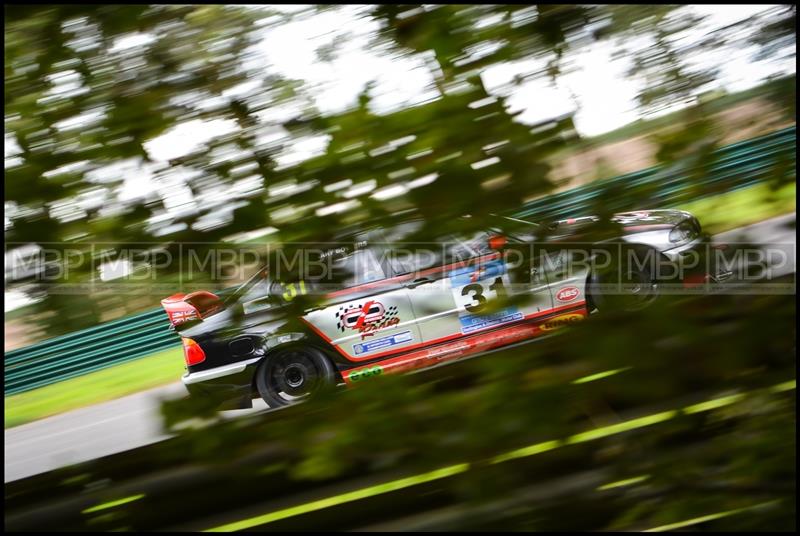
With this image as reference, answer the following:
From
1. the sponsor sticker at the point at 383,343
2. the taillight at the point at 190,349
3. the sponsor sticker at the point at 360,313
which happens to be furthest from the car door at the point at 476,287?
the taillight at the point at 190,349

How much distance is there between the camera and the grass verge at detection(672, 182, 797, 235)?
4.09 feet

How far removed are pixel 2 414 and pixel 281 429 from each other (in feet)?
2.58

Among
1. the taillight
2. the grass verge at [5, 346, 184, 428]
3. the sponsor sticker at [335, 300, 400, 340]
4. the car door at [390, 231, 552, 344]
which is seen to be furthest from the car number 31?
the grass verge at [5, 346, 184, 428]

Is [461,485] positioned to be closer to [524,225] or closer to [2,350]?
[524,225]

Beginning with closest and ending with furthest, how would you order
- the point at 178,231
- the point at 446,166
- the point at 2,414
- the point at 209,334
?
the point at 446,166 < the point at 178,231 < the point at 209,334 < the point at 2,414

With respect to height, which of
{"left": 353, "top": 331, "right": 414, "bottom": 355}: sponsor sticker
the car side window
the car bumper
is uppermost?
the car side window

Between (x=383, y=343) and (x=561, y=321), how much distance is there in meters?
0.97

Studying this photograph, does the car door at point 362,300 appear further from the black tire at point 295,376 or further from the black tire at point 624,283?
the black tire at point 624,283

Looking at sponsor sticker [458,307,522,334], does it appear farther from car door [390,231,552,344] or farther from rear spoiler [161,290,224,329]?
rear spoiler [161,290,224,329]

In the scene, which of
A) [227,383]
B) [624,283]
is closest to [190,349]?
[227,383]

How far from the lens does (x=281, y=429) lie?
4.09 feet

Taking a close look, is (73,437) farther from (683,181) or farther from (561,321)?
(683,181)

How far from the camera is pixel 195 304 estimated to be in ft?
4.06

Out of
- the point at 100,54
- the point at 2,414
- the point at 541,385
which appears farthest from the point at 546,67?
the point at 2,414
